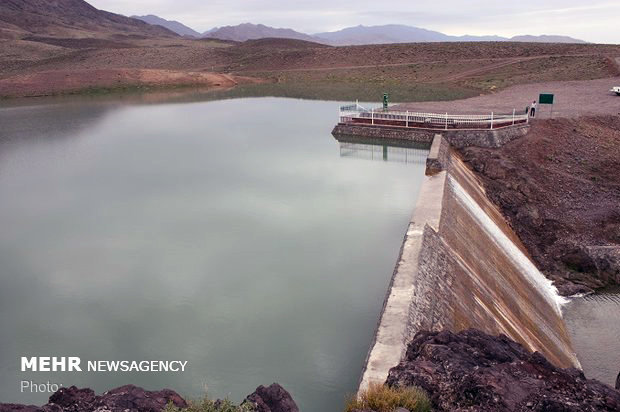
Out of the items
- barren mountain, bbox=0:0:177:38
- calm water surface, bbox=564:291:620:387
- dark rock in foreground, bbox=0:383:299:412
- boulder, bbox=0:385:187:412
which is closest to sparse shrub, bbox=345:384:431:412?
dark rock in foreground, bbox=0:383:299:412

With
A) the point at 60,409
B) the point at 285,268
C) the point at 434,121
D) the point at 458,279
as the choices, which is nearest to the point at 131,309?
the point at 285,268

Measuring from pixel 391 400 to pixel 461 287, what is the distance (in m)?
7.00

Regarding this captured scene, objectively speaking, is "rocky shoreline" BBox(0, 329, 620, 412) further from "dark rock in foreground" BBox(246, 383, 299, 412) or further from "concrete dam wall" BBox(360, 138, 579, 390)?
"concrete dam wall" BBox(360, 138, 579, 390)

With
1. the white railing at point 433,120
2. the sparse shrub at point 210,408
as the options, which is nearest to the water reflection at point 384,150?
the white railing at point 433,120

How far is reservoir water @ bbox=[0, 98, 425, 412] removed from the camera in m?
11.8

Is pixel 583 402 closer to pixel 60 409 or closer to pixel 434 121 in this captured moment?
pixel 60 409

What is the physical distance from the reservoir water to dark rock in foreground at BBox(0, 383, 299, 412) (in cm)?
255

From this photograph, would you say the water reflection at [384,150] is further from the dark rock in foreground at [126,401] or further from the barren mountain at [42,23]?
the barren mountain at [42,23]

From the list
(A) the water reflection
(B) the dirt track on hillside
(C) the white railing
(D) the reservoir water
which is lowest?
(D) the reservoir water

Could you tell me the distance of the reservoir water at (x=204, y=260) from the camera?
1179 cm

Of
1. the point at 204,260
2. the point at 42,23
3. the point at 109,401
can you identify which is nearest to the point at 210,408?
the point at 109,401

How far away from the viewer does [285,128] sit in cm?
3862

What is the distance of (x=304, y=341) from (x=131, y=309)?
15.9ft

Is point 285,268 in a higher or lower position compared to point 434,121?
lower
